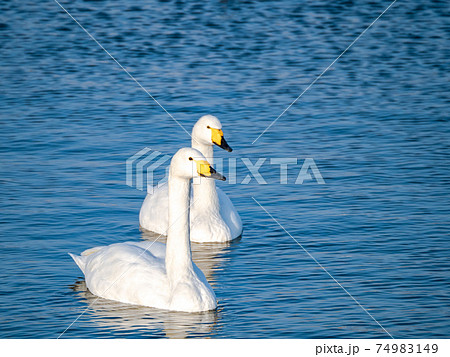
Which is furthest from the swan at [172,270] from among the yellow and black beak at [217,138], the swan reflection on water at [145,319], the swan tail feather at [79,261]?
the yellow and black beak at [217,138]

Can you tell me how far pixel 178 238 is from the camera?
1235 centimetres

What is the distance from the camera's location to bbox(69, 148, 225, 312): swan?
12219mm

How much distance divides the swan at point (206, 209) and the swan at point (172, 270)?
2.58 metres

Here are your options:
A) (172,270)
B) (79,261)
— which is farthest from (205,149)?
(172,270)

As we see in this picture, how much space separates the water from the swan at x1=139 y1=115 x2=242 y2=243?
0.96 ft

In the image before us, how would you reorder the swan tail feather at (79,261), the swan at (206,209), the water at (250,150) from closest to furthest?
the water at (250,150)
the swan tail feather at (79,261)
the swan at (206,209)

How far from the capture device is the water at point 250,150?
1245cm

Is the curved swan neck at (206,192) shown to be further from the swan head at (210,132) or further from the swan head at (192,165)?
the swan head at (192,165)

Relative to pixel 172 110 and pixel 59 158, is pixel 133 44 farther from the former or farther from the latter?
pixel 59 158

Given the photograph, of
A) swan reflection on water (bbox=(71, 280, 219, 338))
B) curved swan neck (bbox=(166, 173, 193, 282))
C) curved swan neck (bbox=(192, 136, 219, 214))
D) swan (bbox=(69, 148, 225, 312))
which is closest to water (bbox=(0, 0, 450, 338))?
swan reflection on water (bbox=(71, 280, 219, 338))

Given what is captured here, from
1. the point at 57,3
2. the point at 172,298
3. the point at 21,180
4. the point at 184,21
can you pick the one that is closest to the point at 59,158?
the point at 21,180

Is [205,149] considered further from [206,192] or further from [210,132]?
[206,192]

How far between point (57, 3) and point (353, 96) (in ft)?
48.2

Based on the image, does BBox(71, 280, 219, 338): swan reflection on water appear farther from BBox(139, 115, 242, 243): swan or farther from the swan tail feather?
BBox(139, 115, 242, 243): swan
